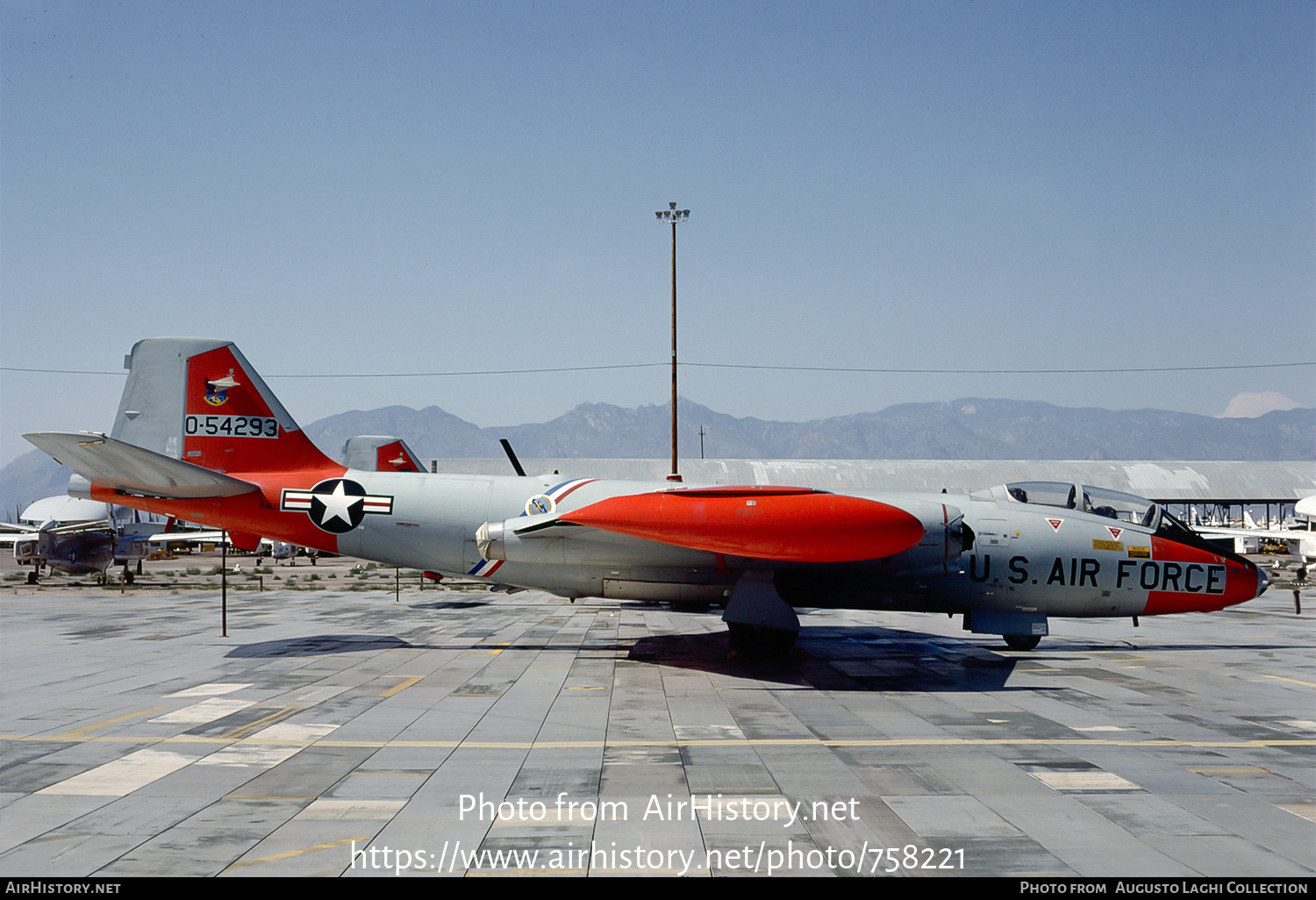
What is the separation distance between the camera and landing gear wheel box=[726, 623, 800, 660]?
14.7m

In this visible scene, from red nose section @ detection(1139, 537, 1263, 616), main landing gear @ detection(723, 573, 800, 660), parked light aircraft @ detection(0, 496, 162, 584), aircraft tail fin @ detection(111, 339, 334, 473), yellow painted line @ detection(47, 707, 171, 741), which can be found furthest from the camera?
parked light aircraft @ detection(0, 496, 162, 584)

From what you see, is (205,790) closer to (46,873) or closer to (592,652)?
(46,873)

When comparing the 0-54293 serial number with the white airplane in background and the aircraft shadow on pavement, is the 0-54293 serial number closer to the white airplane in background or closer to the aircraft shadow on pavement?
the aircraft shadow on pavement

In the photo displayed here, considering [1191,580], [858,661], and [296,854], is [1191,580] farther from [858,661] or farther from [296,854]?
[296,854]

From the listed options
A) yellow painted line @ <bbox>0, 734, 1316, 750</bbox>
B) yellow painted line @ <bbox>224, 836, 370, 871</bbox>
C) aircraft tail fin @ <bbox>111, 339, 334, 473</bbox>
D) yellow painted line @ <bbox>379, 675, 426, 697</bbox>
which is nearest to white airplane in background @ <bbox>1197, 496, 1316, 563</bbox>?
yellow painted line @ <bbox>0, 734, 1316, 750</bbox>

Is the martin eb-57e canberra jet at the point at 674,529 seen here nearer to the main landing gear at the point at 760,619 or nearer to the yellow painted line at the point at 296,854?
the main landing gear at the point at 760,619

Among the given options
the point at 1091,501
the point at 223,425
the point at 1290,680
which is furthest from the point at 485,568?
Answer: the point at 1290,680

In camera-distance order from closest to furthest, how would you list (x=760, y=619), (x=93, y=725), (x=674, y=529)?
(x=93, y=725)
(x=674, y=529)
(x=760, y=619)

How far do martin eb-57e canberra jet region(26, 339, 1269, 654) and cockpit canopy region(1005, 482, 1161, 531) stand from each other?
4 centimetres

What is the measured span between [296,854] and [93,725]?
593 centimetres

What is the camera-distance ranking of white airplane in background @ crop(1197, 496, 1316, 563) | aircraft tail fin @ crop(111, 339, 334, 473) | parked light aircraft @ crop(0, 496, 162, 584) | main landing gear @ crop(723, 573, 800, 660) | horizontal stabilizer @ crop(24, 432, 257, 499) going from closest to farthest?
horizontal stabilizer @ crop(24, 432, 257, 499) → main landing gear @ crop(723, 573, 800, 660) → aircraft tail fin @ crop(111, 339, 334, 473) → white airplane in background @ crop(1197, 496, 1316, 563) → parked light aircraft @ crop(0, 496, 162, 584)

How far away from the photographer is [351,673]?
13547mm

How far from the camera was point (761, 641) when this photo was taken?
582 inches
